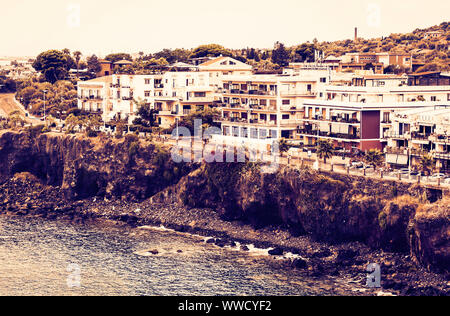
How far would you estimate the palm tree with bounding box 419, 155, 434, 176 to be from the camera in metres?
69.8

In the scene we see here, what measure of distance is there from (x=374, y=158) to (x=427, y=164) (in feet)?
20.0

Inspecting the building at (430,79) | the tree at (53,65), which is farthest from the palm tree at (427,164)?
the tree at (53,65)

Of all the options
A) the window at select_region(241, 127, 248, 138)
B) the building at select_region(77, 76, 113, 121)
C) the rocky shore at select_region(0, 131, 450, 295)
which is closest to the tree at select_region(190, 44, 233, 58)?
the building at select_region(77, 76, 113, 121)

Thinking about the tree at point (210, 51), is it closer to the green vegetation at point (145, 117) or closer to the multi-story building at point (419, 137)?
the green vegetation at point (145, 117)

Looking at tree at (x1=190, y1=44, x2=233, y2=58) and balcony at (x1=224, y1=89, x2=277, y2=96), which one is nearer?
balcony at (x1=224, y1=89, x2=277, y2=96)

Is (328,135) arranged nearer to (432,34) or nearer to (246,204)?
(246,204)

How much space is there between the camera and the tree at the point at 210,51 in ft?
427

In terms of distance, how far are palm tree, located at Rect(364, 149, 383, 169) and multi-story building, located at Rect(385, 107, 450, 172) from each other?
1.01 m

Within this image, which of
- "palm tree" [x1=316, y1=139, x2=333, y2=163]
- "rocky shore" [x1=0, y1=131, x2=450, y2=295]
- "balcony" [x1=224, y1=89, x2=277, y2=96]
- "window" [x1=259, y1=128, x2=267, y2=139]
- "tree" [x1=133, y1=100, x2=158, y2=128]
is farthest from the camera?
"tree" [x1=133, y1=100, x2=158, y2=128]

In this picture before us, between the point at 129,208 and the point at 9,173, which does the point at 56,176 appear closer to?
the point at 9,173

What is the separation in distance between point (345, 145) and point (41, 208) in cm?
3599

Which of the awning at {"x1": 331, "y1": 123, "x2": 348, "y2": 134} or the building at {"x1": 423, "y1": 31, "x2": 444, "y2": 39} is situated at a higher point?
the building at {"x1": 423, "y1": 31, "x2": 444, "y2": 39}

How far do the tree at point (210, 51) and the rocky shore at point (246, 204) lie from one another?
3450 cm

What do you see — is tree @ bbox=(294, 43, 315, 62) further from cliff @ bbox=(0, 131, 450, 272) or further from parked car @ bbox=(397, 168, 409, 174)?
parked car @ bbox=(397, 168, 409, 174)
